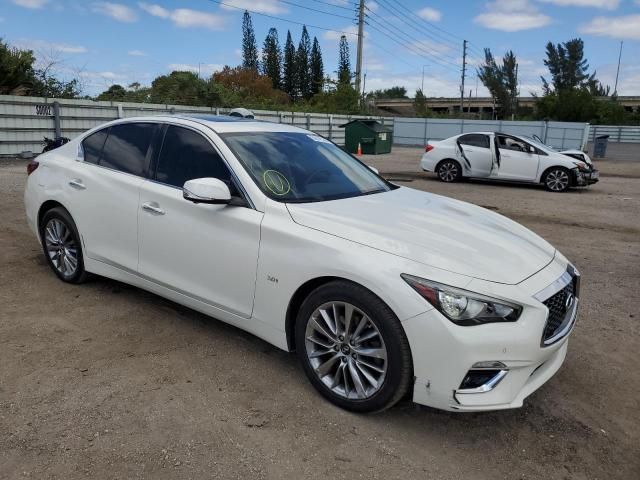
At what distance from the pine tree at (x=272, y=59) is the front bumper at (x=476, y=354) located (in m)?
91.1

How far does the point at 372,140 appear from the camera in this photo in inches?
993

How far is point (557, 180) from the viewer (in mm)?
13586

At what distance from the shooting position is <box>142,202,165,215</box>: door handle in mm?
3818

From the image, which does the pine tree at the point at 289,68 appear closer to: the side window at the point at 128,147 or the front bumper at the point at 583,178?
the front bumper at the point at 583,178

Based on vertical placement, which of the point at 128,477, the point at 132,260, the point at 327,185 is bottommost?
the point at 128,477

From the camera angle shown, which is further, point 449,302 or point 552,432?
point 552,432

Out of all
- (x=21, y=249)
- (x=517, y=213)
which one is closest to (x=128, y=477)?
(x=21, y=249)

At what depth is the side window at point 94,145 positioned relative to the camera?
457 centimetres

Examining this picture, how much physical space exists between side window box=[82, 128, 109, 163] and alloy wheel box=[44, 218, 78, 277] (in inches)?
24.8

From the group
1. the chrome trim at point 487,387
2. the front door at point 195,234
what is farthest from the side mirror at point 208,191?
the chrome trim at point 487,387

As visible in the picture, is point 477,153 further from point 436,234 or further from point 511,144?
point 436,234

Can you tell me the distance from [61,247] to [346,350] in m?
3.13

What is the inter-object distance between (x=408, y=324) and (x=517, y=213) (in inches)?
320

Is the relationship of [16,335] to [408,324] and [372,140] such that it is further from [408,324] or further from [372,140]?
[372,140]
